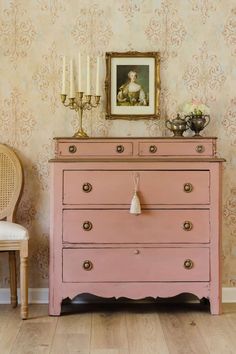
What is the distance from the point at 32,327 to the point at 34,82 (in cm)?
162

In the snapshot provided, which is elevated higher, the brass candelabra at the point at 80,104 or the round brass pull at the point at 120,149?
the brass candelabra at the point at 80,104

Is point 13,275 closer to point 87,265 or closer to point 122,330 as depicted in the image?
point 87,265

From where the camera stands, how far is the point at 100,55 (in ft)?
12.4

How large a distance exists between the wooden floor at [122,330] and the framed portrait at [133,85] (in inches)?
51.3

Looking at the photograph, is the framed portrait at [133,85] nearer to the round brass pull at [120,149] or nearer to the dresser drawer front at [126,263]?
the round brass pull at [120,149]

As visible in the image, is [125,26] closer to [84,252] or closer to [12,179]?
[12,179]

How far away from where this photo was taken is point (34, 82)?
149 inches

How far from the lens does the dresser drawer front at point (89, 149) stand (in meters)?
3.39

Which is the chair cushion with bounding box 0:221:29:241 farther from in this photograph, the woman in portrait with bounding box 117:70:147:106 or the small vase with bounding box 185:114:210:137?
the small vase with bounding box 185:114:210:137

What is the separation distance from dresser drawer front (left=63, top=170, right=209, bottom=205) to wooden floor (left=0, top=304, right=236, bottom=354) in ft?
2.33

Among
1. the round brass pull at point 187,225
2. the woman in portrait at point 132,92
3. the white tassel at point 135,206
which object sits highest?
the woman in portrait at point 132,92

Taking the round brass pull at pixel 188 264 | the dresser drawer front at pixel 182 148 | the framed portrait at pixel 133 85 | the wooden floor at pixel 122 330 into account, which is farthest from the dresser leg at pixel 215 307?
the framed portrait at pixel 133 85

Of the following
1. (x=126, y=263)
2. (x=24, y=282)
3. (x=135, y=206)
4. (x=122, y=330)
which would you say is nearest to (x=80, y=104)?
(x=135, y=206)

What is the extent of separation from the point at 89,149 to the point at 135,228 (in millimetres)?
555
